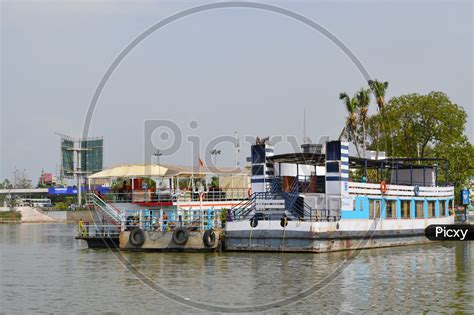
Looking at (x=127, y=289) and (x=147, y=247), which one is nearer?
(x=127, y=289)

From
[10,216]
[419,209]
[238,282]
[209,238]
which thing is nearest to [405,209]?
[419,209]

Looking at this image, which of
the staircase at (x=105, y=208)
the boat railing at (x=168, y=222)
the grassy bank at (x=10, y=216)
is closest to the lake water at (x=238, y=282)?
the boat railing at (x=168, y=222)

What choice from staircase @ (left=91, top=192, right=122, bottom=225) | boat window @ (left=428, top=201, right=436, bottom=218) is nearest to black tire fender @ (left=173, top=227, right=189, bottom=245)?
staircase @ (left=91, top=192, right=122, bottom=225)

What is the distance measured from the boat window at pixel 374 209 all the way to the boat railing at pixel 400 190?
1.49ft

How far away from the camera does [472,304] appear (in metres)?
22.1

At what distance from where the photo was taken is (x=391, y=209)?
4169cm

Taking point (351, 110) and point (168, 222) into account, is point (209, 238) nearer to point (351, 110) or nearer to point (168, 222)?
point (168, 222)

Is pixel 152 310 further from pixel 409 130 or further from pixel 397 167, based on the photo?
pixel 409 130

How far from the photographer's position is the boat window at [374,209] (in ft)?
131

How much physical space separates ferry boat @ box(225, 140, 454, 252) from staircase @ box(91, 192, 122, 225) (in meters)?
7.84

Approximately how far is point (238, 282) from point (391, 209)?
1762cm

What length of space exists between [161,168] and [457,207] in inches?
1962

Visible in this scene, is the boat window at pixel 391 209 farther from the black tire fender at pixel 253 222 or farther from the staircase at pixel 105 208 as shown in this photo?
the staircase at pixel 105 208

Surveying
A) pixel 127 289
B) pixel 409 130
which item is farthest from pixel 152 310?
pixel 409 130
